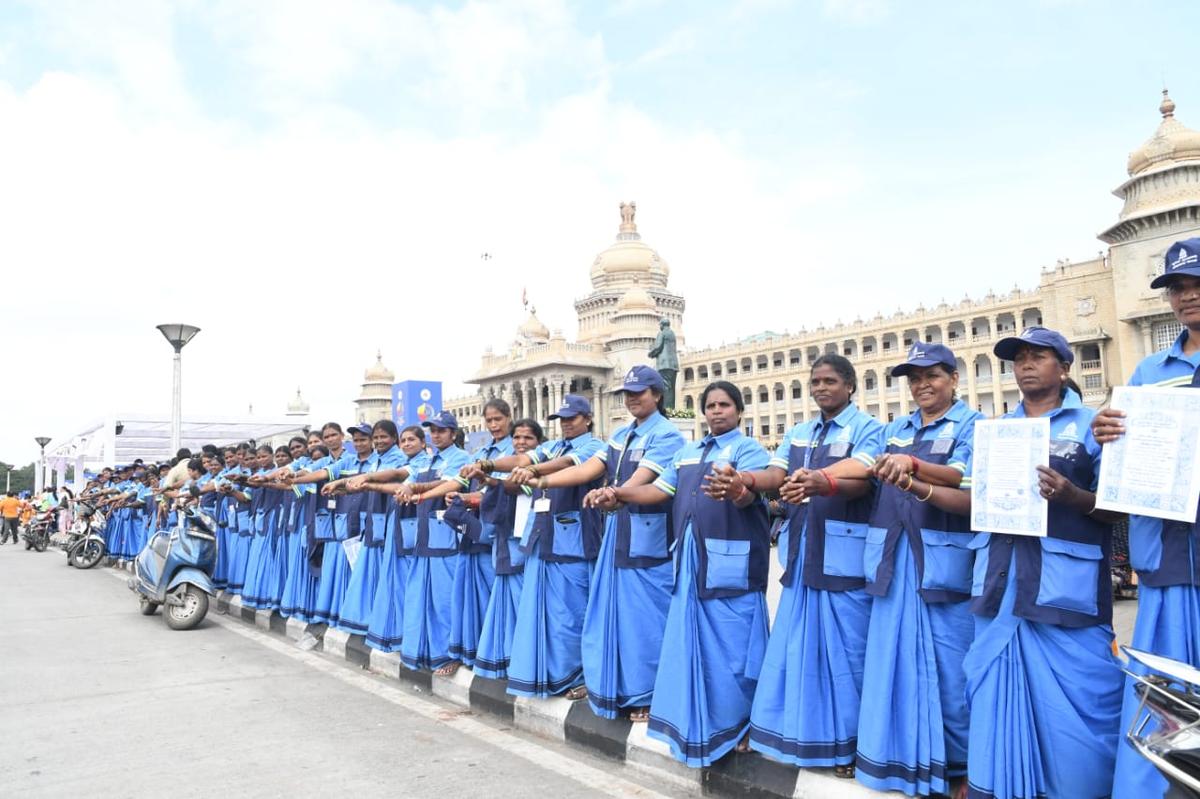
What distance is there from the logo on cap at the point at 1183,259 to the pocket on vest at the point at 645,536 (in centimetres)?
237

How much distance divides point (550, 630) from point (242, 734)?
1.70 meters

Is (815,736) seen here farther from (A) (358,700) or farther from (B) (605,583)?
(A) (358,700)

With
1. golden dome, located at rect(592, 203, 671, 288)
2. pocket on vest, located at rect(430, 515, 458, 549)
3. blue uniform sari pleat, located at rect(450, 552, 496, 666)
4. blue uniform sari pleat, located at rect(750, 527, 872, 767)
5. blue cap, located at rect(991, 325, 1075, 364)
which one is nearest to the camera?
blue cap, located at rect(991, 325, 1075, 364)

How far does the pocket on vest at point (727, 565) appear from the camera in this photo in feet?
11.7

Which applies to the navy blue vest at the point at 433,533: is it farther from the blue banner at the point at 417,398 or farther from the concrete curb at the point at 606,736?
the blue banner at the point at 417,398

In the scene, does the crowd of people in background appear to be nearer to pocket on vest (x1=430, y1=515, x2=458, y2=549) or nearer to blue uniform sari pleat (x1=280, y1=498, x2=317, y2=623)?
pocket on vest (x1=430, y1=515, x2=458, y2=549)

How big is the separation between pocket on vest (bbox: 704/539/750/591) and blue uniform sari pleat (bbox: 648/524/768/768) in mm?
70

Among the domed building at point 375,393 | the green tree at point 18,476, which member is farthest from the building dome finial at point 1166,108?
the green tree at point 18,476

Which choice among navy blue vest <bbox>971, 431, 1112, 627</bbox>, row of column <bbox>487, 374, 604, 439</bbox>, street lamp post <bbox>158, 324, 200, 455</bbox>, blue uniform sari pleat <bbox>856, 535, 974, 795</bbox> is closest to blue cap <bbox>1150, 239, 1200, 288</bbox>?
navy blue vest <bbox>971, 431, 1112, 627</bbox>

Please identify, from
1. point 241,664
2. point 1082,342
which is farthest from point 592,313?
point 241,664

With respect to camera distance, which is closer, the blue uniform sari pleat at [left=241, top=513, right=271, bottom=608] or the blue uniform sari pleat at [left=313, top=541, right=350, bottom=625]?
the blue uniform sari pleat at [left=313, top=541, right=350, bottom=625]

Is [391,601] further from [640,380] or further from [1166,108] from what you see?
[1166,108]

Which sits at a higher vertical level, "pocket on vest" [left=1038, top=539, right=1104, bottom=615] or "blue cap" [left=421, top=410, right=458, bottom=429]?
"blue cap" [left=421, top=410, right=458, bottom=429]

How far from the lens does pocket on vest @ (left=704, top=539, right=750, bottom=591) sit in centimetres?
358
